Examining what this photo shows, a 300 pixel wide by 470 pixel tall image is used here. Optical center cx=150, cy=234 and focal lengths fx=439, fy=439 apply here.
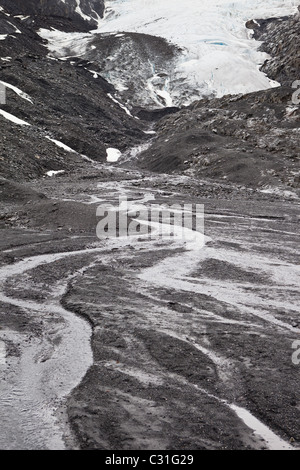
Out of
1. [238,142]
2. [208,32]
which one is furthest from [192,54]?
[238,142]

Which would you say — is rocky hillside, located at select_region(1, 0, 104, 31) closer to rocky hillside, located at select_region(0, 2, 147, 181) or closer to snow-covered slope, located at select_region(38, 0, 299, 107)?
snow-covered slope, located at select_region(38, 0, 299, 107)

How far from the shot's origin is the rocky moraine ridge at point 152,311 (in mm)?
6523

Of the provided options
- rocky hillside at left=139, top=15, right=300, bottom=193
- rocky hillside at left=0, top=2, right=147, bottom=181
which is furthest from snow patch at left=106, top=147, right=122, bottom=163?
rocky hillside at left=139, top=15, right=300, bottom=193

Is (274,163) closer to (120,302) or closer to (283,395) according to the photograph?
(120,302)

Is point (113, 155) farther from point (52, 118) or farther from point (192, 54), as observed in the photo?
point (192, 54)

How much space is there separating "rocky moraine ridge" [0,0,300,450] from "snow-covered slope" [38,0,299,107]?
160ft

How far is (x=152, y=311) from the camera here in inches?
440

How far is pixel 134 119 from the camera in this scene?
76375 mm

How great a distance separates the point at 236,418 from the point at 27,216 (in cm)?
1903

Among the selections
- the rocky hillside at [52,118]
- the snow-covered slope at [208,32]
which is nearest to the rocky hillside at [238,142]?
the rocky hillside at [52,118]

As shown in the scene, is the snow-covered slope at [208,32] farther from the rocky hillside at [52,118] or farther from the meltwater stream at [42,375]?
the meltwater stream at [42,375]

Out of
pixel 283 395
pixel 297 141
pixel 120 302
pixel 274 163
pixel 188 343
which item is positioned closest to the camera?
pixel 283 395

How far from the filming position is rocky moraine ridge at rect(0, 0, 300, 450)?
6.52 metres
